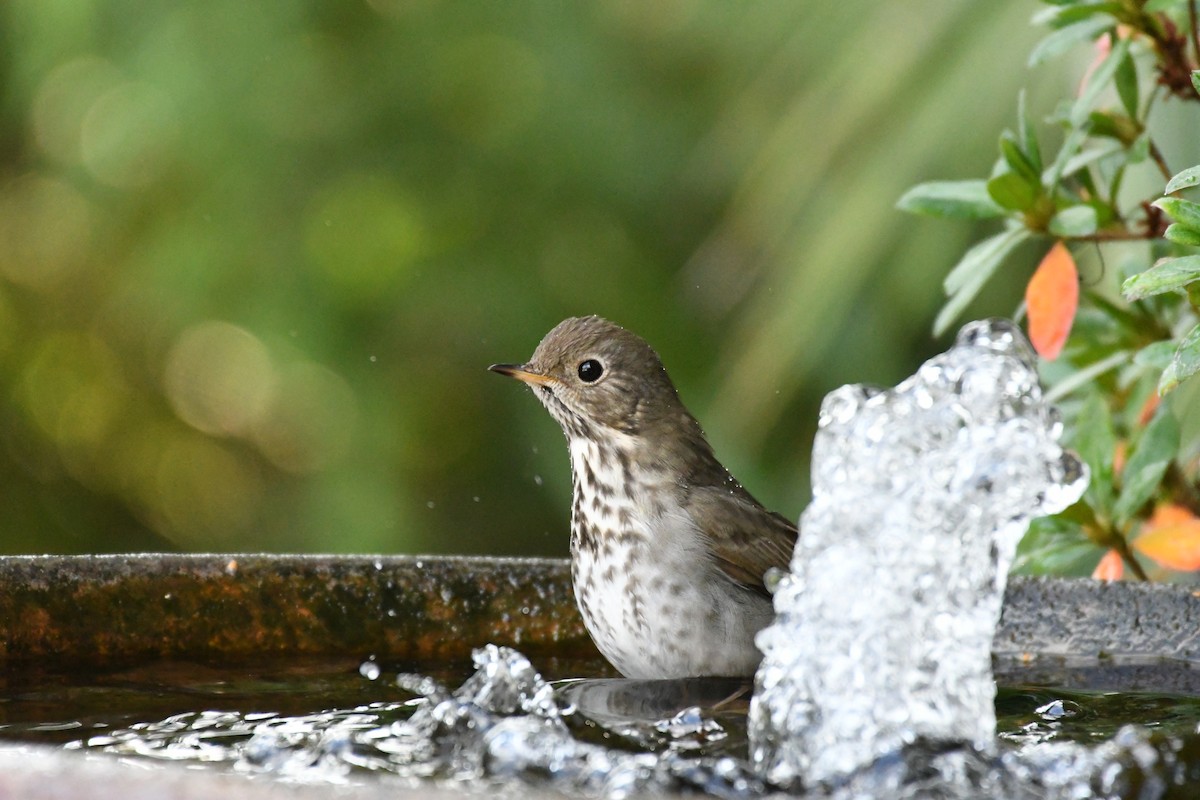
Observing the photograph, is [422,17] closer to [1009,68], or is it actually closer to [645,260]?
[645,260]

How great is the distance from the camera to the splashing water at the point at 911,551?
181 cm

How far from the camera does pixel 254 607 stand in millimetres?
2553

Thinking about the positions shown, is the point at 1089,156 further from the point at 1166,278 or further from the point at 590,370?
the point at 590,370

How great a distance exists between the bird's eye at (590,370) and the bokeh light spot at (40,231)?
14.0 ft

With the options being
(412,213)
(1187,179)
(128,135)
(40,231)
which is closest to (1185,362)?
(1187,179)

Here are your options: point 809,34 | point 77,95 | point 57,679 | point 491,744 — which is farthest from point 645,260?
point 491,744

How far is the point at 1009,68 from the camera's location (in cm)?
353

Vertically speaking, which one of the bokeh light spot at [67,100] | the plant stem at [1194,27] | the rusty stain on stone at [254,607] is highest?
the bokeh light spot at [67,100]

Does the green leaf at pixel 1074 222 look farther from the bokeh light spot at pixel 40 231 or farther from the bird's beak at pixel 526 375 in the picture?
the bokeh light spot at pixel 40 231

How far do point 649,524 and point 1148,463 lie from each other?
0.85 meters

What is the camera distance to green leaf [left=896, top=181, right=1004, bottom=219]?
8.32ft

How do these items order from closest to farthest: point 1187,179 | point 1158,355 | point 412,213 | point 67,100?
point 1187,179 < point 1158,355 < point 412,213 < point 67,100

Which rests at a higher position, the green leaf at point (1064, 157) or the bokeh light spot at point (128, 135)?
the bokeh light spot at point (128, 135)

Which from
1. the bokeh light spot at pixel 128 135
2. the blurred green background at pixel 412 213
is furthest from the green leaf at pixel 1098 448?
the bokeh light spot at pixel 128 135
